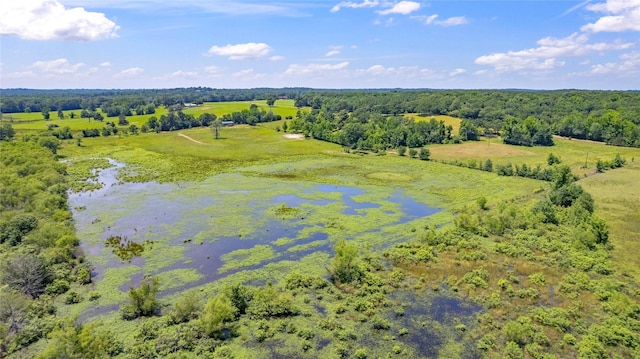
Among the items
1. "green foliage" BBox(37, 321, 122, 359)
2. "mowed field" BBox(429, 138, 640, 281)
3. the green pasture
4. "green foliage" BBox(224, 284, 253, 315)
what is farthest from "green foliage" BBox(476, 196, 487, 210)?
"green foliage" BBox(37, 321, 122, 359)

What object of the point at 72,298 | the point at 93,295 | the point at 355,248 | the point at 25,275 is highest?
the point at 25,275

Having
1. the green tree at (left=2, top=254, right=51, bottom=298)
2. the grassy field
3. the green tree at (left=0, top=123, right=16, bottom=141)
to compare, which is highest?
A: the grassy field

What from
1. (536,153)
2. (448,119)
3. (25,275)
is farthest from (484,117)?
(25,275)

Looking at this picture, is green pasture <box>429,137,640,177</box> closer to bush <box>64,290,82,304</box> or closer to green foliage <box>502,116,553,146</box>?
green foliage <box>502,116,553,146</box>

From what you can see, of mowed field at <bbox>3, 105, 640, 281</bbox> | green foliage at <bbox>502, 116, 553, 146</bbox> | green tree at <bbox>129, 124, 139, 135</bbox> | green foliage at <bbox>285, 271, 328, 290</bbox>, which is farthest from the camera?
green tree at <bbox>129, 124, 139, 135</bbox>

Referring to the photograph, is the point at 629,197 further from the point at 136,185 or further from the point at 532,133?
the point at 136,185

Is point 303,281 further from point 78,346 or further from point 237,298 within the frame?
point 78,346

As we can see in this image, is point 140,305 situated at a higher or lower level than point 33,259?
lower

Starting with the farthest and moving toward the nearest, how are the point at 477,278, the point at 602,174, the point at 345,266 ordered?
the point at 602,174
the point at 477,278
the point at 345,266

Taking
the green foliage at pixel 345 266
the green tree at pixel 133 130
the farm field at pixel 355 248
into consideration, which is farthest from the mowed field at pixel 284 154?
the green foliage at pixel 345 266
